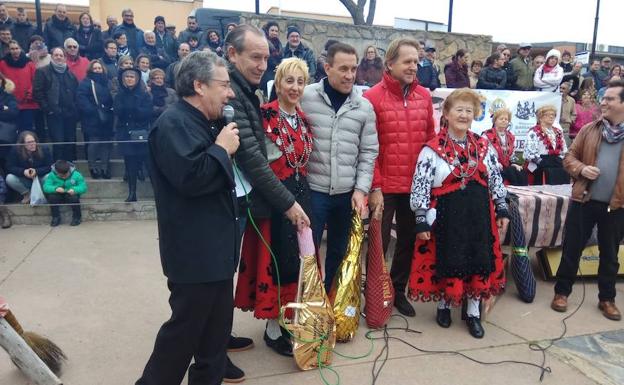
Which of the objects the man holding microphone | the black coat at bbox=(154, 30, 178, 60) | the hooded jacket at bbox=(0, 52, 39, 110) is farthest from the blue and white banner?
the man holding microphone

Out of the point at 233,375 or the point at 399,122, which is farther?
the point at 399,122

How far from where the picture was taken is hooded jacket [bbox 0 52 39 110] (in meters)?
7.27

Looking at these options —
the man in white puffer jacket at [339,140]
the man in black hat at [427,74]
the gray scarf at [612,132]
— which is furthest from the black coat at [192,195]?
the man in black hat at [427,74]

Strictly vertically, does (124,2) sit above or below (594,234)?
above

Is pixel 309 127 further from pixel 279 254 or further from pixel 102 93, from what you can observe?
pixel 102 93

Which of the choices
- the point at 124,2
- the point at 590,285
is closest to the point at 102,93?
the point at 590,285

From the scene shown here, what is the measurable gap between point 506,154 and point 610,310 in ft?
9.46

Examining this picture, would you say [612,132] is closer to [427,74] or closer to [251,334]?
[251,334]

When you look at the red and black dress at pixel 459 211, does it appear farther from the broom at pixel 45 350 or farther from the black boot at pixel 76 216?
the black boot at pixel 76 216

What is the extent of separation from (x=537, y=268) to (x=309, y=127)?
3291mm

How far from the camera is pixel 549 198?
4.66 m

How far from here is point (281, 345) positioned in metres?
3.26

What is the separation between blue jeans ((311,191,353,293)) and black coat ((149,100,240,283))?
3.37ft

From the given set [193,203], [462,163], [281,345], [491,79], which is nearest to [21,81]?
[281,345]
